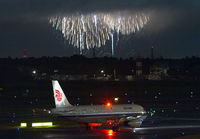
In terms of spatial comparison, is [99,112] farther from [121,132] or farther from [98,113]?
[121,132]

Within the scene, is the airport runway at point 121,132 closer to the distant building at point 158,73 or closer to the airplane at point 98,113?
the airplane at point 98,113

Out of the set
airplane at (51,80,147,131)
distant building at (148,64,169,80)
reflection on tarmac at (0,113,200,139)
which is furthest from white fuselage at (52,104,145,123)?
distant building at (148,64,169,80)

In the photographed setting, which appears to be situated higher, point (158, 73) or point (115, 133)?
point (158, 73)

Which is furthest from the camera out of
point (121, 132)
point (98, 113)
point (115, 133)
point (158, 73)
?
point (158, 73)

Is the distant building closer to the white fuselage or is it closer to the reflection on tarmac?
the reflection on tarmac

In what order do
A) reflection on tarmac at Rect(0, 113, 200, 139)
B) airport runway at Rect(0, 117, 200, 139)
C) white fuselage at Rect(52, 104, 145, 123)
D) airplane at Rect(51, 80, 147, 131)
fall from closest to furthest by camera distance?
1. airport runway at Rect(0, 117, 200, 139)
2. reflection on tarmac at Rect(0, 113, 200, 139)
3. white fuselage at Rect(52, 104, 145, 123)
4. airplane at Rect(51, 80, 147, 131)

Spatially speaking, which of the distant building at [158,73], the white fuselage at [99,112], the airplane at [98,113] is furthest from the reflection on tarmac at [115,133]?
the distant building at [158,73]

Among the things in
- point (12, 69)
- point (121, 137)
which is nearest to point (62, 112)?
point (121, 137)

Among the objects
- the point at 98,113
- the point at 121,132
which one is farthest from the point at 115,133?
the point at 98,113

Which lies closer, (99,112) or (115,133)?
A: (115,133)
